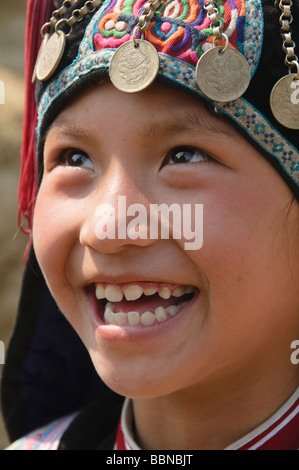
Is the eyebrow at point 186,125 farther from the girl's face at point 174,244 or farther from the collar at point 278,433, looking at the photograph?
the collar at point 278,433

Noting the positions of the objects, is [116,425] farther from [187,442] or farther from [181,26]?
[181,26]

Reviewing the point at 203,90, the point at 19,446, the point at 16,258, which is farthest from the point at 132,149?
the point at 16,258

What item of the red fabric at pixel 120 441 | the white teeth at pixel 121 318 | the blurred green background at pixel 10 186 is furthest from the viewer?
the blurred green background at pixel 10 186

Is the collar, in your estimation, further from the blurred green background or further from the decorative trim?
the blurred green background

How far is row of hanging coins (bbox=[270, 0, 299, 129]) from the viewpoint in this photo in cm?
133

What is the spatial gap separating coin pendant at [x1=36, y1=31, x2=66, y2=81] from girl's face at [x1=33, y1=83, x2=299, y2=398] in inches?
4.2

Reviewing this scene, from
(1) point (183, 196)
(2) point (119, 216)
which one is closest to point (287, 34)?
(1) point (183, 196)

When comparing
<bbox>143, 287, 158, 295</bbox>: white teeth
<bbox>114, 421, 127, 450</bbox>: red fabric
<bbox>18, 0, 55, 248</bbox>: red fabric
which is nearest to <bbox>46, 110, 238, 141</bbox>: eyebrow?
<bbox>143, 287, 158, 295</bbox>: white teeth

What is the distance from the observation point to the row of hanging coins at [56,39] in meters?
1.47

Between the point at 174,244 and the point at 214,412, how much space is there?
16.9 inches

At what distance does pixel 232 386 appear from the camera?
149 centimetres

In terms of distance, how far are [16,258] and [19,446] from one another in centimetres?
209

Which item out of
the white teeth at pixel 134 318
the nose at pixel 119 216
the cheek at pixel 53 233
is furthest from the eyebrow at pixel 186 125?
the white teeth at pixel 134 318

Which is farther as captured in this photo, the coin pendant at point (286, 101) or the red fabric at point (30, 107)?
the red fabric at point (30, 107)
